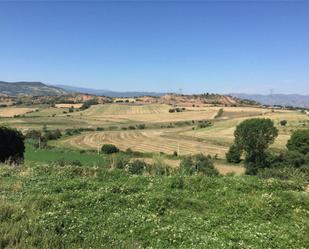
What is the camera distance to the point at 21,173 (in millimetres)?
13672

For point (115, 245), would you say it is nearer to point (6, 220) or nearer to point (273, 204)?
point (6, 220)

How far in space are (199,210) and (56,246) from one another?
165 inches

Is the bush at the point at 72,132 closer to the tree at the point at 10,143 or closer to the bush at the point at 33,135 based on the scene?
the bush at the point at 33,135

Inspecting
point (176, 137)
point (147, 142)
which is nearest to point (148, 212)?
point (147, 142)

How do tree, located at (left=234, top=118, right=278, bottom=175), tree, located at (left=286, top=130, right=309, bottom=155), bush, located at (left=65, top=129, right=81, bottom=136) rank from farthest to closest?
bush, located at (left=65, top=129, right=81, bottom=136)
tree, located at (left=286, top=130, right=309, bottom=155)
tree, located at (left=234, top=118, right=278, bottom=175)

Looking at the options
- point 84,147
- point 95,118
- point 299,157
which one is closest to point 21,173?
point 299,157

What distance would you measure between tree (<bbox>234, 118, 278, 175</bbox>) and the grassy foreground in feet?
185

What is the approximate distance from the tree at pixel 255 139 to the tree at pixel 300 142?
3713 mm

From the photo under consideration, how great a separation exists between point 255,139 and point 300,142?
8.49 m

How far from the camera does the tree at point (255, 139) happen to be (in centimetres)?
6994

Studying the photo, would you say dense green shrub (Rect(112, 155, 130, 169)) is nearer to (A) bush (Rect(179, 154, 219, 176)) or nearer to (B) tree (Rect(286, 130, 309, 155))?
(A) bush (Rect(179, 154, 219, 176))

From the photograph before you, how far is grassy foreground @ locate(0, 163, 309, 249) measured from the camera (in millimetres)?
7496

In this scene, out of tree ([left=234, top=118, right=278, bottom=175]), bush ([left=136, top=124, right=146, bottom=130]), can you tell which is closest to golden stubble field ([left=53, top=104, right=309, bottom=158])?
bush ([left=136, top=124, right=146, bottom=130])

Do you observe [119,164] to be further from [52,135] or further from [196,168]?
[52,135]
